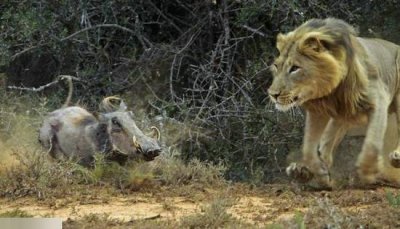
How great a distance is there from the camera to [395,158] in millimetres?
3912

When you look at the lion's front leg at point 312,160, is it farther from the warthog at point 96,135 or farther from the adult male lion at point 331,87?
the warthog at point 96,135

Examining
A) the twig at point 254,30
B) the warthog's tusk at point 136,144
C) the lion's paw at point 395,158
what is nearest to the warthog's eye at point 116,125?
the warthog's tusk at point 136,144

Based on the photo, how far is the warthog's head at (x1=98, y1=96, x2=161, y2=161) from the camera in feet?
13.7

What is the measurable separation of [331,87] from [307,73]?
0.12 m

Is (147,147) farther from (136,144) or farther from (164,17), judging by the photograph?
(164,17)

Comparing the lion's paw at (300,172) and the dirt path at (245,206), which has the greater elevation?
the lion's paw at (300,172)

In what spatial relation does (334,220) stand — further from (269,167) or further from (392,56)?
(269,167)

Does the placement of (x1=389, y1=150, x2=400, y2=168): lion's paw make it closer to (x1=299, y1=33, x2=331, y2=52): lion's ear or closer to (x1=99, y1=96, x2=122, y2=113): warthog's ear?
(x1=299, y1=33, x2=331, y2=52): lion's ear

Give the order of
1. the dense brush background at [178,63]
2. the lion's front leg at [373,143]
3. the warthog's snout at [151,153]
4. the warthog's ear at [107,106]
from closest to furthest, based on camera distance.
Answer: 1. the lion's front leg at [373,143]
2. the warthog's snout at [151,153]
3. the warthog's ear at [107,106]
4. the dense brush background at [178,63]

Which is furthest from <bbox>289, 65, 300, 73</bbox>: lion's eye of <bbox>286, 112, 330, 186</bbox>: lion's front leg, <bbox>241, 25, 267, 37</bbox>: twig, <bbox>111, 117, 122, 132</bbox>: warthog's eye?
<bbox>241, 25, 267, 37</bbox>: twig

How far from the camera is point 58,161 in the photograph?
14.3 ft

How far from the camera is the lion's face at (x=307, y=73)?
12.5 feet

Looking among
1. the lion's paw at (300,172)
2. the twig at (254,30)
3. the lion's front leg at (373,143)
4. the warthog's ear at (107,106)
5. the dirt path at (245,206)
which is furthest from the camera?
the twig at (254,30)

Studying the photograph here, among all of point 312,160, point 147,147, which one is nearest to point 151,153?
point 147,147
